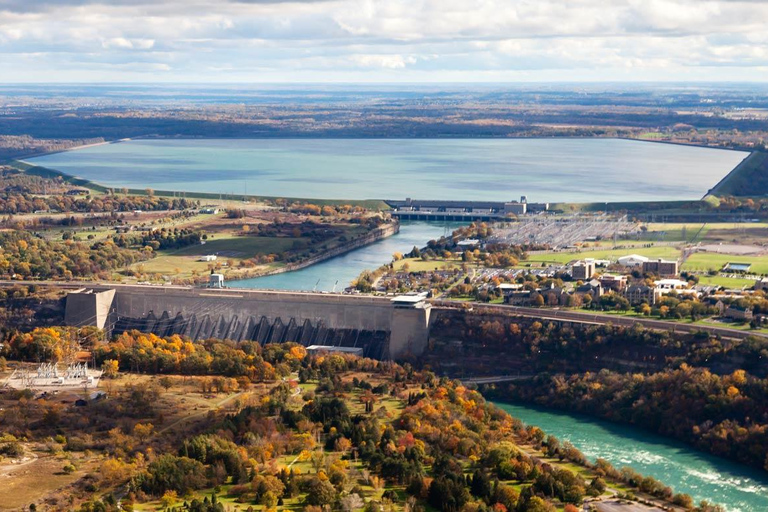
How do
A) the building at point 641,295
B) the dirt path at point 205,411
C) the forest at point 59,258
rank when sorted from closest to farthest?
the dirt path at point 205,411
the building at point 641,295
the forest at point 59,258

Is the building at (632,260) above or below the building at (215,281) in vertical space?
above

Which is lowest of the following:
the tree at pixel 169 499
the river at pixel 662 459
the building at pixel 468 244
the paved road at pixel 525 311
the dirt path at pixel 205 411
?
the river at pixel 662 459

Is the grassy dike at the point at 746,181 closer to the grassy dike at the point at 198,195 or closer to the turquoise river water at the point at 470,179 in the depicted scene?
the turquoise river water at the point at 470,179

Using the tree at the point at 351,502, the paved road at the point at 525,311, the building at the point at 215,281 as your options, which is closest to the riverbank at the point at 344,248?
the building at the point at 215,281

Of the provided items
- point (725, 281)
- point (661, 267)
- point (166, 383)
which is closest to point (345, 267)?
point (661, 267)

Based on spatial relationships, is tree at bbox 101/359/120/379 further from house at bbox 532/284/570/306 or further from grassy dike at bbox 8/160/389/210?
grassy dike at bbox 8/160/389/210

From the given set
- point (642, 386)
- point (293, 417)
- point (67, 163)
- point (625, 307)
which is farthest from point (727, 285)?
point (67, 163)

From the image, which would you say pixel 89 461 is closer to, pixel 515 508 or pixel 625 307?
pixel 515 508
